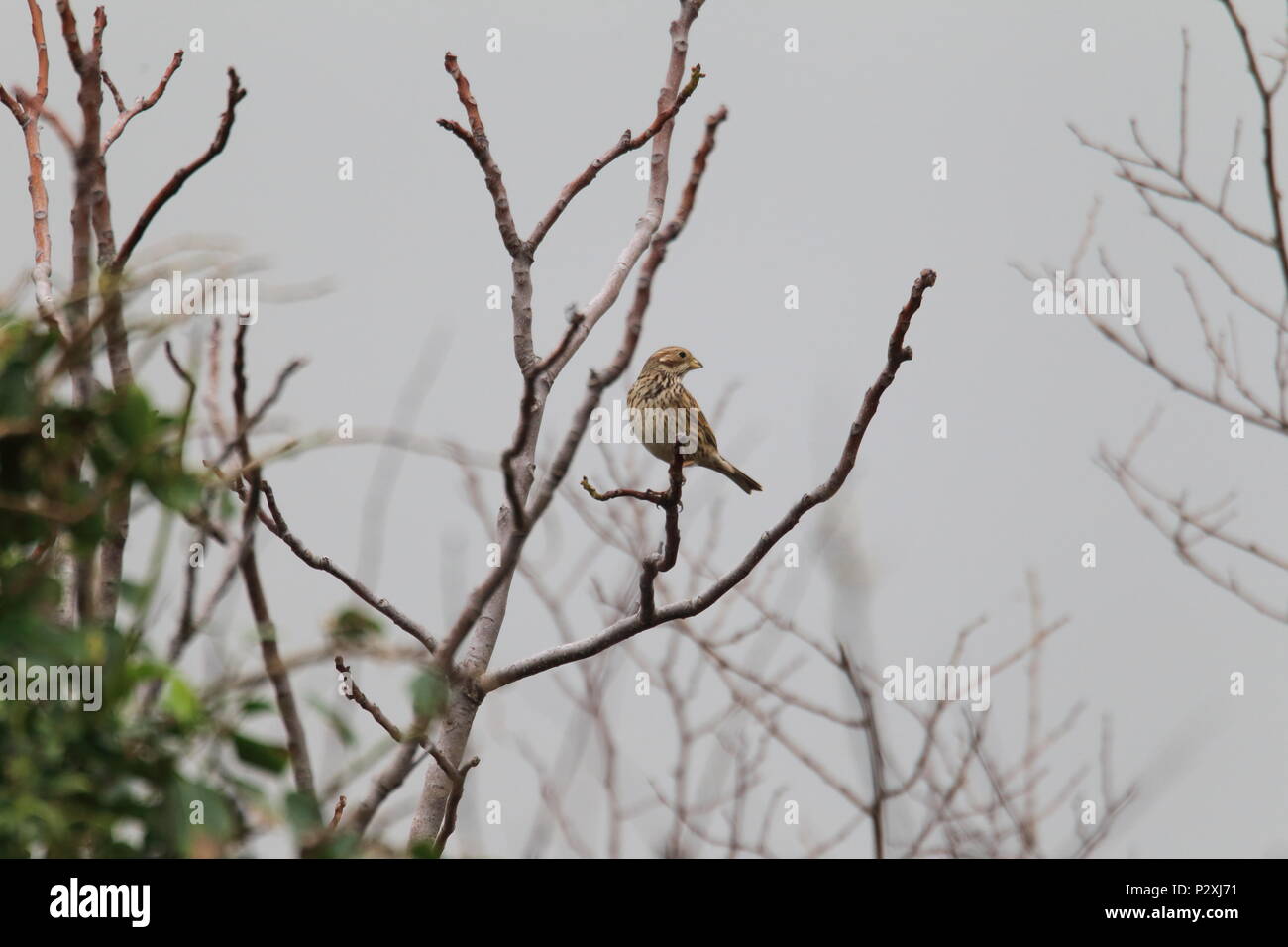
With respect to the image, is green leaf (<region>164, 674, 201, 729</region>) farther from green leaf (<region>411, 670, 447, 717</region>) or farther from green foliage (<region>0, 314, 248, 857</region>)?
green leaf (<region>411, 670, 447, 717</region>)

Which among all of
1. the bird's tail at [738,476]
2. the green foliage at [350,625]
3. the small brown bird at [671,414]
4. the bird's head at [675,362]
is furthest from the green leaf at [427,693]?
the bird's head at [675,362]

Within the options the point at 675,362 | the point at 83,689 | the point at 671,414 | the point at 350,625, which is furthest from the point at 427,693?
the point at 675,362

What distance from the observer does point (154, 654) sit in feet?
4.98

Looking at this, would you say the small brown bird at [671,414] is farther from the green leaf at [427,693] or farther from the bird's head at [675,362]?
the green leaf at [427,693]

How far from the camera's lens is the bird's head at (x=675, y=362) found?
8.24 meters

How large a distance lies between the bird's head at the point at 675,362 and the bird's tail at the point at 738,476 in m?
0.68

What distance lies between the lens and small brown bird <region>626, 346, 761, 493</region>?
24.6 feet

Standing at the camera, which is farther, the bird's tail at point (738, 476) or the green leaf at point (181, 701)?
the bird's tail at point (738, 476)

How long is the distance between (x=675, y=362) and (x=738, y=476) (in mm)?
821

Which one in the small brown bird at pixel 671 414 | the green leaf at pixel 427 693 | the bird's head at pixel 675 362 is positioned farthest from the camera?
the bird's head at pixel 675 362

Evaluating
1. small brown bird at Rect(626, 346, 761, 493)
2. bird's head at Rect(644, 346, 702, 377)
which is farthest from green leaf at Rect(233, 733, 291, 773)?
bird's head at Rect(644, 346, 702, 377)

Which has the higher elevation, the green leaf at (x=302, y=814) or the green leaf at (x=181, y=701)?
the green leaf at (x=181, y=701)
